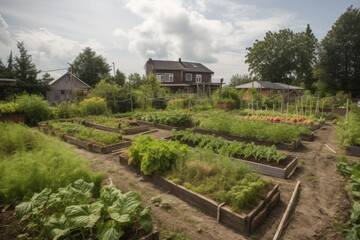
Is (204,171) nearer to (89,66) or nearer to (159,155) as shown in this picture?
(159,155)

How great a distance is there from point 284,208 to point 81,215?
11.4 feet

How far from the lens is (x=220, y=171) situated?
4.55 m

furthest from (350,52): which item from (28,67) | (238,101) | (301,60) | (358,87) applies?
(28,67)

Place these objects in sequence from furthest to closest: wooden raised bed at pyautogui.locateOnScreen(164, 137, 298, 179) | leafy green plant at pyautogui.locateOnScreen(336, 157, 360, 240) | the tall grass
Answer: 1. wooden raised bed at pyautogui.locateOnScreen(164, 137, 298, 179)
2. the tall grass
3. leafy green plant at pyautogui.locateOnScreen(336, 157, 360, 240)

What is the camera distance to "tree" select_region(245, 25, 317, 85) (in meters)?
42.1

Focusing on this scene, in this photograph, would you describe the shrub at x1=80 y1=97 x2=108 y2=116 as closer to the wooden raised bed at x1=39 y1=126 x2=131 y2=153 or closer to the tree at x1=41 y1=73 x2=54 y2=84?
the wooden raised bed at x1=39 y1=126 x2=131 y2=153

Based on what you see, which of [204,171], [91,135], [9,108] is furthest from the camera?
[9,108]

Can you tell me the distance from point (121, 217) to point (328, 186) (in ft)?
15.6

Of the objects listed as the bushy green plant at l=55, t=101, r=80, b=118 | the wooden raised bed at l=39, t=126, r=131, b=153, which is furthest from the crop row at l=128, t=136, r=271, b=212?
the bushy green plant at l=55, t=101, r=80, b=118

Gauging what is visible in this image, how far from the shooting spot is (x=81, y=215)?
2.45 metres

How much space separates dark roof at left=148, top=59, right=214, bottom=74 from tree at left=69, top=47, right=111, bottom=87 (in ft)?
38.7

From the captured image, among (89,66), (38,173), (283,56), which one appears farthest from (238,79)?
(38,173)

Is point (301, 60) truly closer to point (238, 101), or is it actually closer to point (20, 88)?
point (238, 101)

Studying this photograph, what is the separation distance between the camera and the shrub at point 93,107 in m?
14.0
